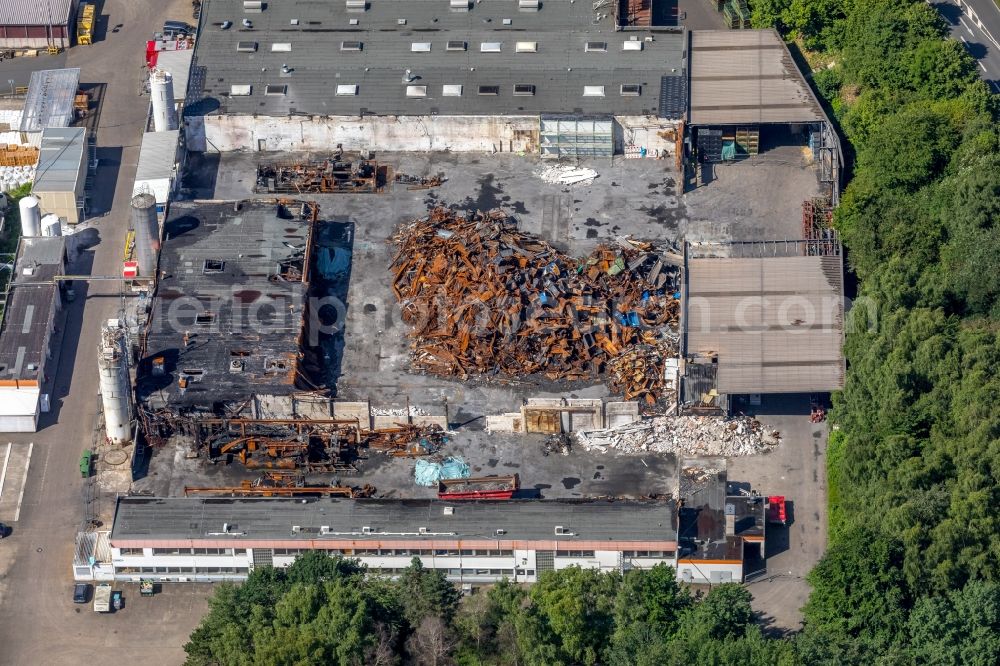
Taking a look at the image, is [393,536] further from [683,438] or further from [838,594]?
[838,594]

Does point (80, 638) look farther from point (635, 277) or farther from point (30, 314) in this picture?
point (635, 277)

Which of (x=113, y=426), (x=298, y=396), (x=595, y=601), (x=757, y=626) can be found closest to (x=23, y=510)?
(x=113, y=426)

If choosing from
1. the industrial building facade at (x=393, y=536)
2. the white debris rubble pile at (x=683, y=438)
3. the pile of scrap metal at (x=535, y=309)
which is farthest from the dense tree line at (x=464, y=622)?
the pile of scrap metal at (x=535, y=309)

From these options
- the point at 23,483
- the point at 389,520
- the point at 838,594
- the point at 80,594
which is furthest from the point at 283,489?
the point at 838,594

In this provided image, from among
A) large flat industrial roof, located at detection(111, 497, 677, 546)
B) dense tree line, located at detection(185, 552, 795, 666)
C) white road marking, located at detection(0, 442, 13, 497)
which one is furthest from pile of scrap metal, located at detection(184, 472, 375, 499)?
white road marking, located at detection(0, 442, 13, 497)

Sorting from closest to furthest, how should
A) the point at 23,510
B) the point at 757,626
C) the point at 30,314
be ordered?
the point at 757,626 → the point at 23,510 → the point at 30,314

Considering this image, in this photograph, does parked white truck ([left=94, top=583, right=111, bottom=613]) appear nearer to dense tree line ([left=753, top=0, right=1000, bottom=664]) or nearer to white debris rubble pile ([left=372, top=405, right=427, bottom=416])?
white debris rubble pile ([left=372, top=405, right=427, bottom=416])

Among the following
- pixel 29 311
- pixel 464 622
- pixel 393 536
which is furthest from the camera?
pixel 29 311

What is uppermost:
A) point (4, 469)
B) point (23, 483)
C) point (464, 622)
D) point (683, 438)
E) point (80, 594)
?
point (683, 438)
